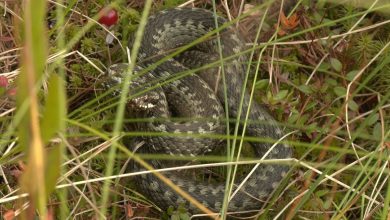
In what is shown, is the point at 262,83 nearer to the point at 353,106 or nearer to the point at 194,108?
the point at 194,108

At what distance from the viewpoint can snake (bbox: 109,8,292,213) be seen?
4180mm

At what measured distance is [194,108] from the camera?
459 centimetres

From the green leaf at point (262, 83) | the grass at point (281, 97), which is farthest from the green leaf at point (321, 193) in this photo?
the green leaf at point (262, 83)

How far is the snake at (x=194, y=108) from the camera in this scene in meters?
4.18

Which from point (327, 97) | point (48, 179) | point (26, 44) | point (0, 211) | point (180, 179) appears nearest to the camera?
point (26, 44)

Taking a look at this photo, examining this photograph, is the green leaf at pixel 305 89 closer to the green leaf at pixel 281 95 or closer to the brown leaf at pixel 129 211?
the green leaf at pixel 281 95

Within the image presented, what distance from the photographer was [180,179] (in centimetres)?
433

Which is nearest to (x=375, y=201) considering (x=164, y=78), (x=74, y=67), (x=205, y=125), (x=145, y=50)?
(x=205, y=125)

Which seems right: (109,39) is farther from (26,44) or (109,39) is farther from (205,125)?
(26,44)

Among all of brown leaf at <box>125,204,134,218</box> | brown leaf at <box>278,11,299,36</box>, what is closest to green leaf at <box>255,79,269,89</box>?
brown leaf at <box>278,11,299,36</box>

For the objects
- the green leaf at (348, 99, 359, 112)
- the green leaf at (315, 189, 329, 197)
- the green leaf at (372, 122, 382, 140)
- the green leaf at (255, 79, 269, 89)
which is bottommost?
the green leaf at (315, 189, 329, 197)

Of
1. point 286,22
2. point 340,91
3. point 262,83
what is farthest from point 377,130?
point 286,22

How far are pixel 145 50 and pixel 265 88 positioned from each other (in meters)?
1.00

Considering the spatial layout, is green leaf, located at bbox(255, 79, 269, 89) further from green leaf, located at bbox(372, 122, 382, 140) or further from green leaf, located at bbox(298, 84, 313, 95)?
green leaf, located at bbox(372, 122, 382, 140)
